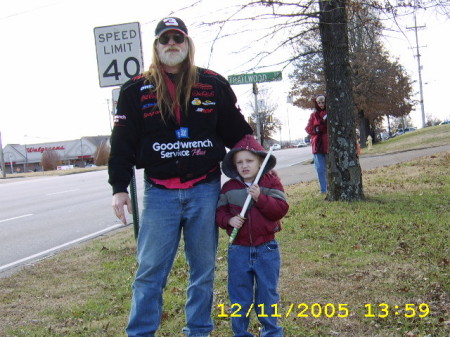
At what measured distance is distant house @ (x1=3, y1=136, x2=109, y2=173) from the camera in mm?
102000

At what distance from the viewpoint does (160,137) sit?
10.7 feet

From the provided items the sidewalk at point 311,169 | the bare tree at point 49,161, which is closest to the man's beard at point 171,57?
the sidewalk at point 311,169

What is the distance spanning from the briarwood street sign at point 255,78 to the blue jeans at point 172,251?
6.75m

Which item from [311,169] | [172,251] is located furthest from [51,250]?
[311,169]

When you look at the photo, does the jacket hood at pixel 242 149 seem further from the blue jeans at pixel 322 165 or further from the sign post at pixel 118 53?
the blue jeans at pixel 322 165

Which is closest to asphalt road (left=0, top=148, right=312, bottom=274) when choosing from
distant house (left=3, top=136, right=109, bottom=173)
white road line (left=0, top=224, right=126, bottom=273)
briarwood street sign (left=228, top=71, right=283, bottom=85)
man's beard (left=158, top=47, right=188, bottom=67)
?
white road line (left=0, top=224, right=126, bottom=273)

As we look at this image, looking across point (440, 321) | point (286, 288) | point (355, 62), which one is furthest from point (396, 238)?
point (355, 62)

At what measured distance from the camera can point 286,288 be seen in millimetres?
4688

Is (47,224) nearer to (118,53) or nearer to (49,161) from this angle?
(118,53)

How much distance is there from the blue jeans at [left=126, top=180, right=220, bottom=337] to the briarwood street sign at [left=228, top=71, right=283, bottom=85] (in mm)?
6755

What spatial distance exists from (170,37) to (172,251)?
4.48 ft

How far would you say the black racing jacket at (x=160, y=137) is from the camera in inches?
128

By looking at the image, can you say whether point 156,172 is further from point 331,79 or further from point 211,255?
point 331,79

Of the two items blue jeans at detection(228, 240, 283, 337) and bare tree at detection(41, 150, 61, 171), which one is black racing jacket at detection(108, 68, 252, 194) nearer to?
blue jeans at detection(228, 240, 283, 337)
